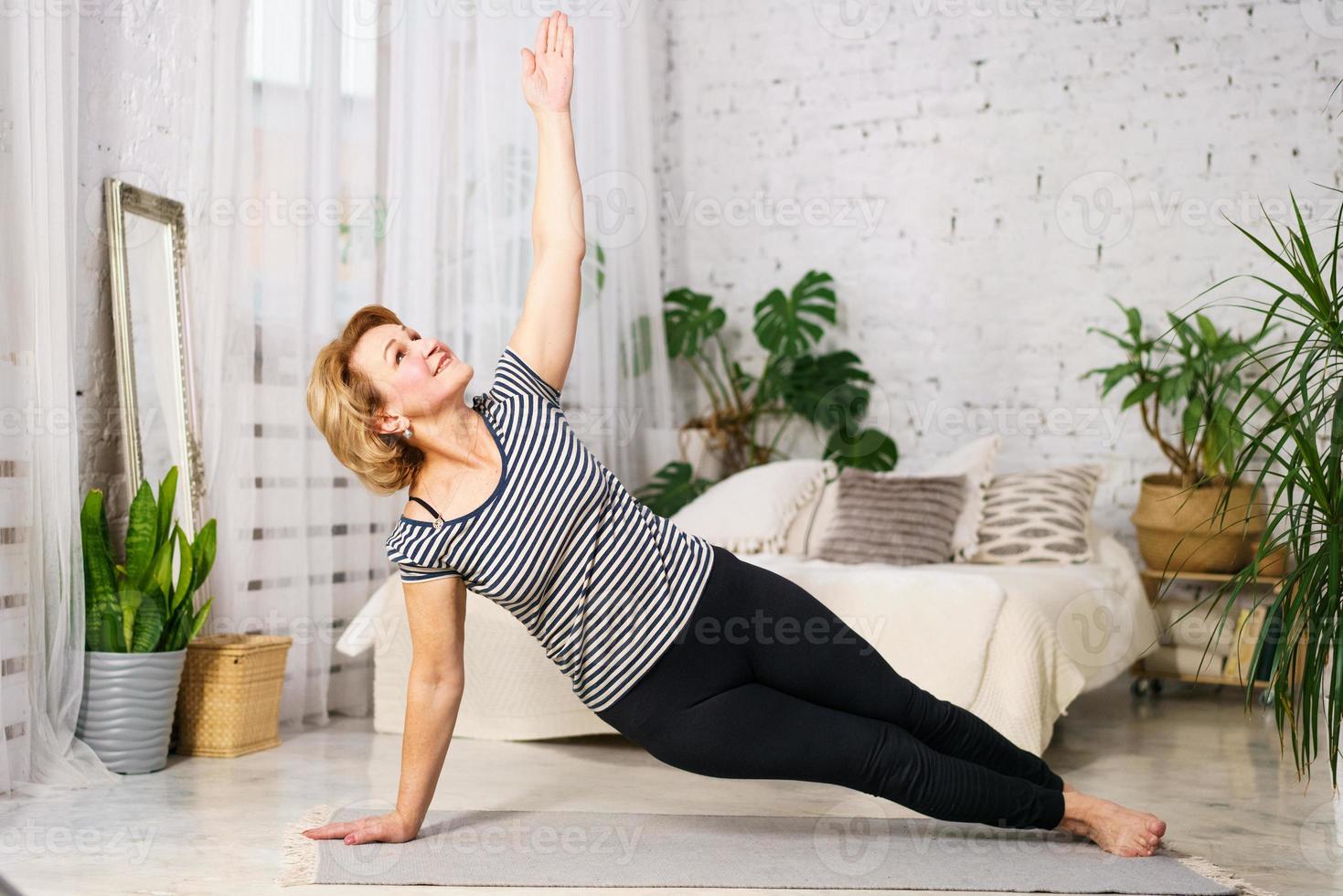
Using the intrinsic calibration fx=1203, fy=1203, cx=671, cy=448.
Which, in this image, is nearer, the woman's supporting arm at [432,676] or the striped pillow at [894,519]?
the woman's supporting arm at [432,676]

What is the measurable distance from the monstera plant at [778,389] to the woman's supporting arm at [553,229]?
251cm

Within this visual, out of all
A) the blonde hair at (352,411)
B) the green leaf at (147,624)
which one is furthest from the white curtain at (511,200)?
the blonde hair at (352,411)

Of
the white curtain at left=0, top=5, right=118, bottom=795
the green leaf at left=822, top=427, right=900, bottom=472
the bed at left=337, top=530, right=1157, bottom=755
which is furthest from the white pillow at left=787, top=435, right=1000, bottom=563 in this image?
the white curtain at left=0, top=5, right=118, bottom=795

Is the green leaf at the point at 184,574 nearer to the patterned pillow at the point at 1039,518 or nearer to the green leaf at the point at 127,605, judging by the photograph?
the green leaf at the point at 127,605

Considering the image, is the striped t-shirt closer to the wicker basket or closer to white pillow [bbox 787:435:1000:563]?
the wicker basket

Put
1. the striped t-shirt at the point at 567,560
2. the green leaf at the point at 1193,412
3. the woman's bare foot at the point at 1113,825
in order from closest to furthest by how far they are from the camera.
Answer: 1. the striped t-shirt at the point at 567,560
2. the woman's bare foot at the point at 1113,825
3. the green leaf at the point at 1193,412

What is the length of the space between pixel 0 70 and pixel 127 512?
3.70 ft

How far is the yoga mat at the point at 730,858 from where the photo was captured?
210 cm

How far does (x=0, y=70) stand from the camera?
263cm

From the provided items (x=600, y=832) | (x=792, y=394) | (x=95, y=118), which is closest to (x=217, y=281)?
(x=95, y=118)

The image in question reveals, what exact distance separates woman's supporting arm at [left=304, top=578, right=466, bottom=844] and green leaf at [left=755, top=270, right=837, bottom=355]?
3014 mm

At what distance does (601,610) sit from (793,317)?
303 centimetres

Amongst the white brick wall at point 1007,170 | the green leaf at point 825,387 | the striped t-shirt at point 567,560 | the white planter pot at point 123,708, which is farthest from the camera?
the green leaf at point 825,387

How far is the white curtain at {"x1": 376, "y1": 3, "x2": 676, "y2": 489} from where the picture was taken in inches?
151
